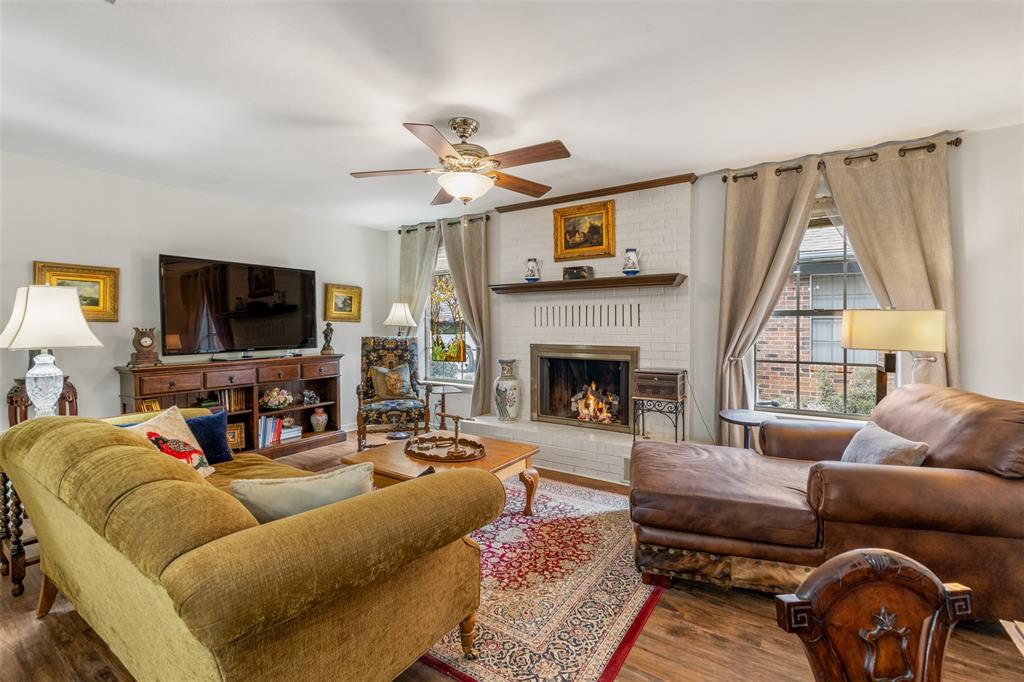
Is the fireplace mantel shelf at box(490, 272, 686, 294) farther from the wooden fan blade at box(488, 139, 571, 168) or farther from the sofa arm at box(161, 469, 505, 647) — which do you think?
the sofa arm at box(161, 469, 505, 647)

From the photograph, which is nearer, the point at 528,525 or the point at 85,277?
the point at 528,525

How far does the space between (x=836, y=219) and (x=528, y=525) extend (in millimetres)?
3047

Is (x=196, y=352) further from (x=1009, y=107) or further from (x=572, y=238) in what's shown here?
(x=1009, y=107)

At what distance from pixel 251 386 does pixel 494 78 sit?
337 centimetres

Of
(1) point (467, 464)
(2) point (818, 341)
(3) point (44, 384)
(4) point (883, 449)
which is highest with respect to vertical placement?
(2) point (818, 341)

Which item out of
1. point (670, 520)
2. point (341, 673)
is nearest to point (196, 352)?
point (341, 673)

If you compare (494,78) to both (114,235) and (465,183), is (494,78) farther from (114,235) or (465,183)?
(114,235)

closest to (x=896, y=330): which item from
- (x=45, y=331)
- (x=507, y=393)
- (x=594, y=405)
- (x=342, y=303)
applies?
(x=594, y=405)

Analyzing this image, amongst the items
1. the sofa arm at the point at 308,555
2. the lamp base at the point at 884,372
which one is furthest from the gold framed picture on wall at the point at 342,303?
the lamp base at the point at 884,372

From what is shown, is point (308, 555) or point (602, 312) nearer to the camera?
point (308, 555)

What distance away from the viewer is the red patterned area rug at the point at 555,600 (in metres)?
1.72

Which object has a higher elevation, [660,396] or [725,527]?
[660,396]

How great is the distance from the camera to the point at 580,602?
2096 mm

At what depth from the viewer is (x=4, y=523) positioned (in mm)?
2209
